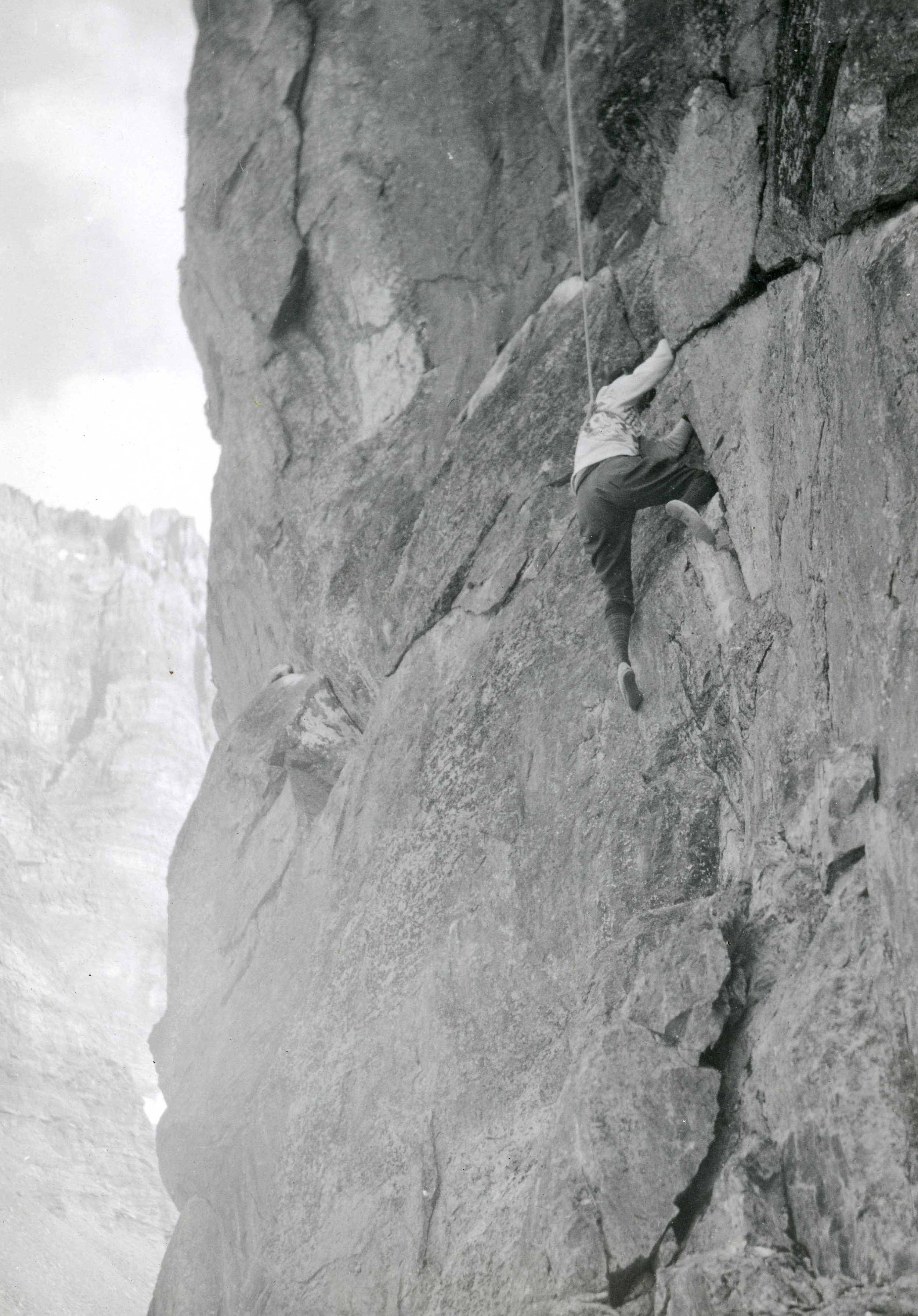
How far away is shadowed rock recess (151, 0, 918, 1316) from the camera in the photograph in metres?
5.70

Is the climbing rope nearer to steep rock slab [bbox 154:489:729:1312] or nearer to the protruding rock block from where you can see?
the protruding rock block

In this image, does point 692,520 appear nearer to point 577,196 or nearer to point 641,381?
point 641,381

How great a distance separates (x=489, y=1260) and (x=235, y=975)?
586 cm

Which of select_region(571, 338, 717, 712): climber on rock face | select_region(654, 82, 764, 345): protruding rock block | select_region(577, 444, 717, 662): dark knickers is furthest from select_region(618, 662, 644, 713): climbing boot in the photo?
select_region(654, 82, 764, 345): protruding rock block

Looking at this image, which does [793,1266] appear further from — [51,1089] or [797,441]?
[51,1089]

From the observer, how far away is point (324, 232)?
11953 mm

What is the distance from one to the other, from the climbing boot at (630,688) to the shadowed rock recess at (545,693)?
103mm

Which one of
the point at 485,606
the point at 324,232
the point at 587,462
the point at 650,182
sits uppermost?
the point at 324,232

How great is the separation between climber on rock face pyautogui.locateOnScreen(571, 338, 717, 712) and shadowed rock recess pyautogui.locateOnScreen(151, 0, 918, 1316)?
0.52ft

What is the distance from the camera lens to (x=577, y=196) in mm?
9281

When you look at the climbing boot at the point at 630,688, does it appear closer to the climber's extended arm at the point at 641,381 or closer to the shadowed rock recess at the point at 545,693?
the shadowed rock recess at the point at 545,693

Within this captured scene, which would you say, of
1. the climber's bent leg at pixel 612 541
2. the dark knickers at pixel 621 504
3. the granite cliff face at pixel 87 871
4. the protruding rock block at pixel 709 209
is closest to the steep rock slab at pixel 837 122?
the protruding rock block at pixel 709 209

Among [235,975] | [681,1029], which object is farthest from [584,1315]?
[235,975]

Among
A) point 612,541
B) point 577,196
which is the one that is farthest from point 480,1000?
point 577,196
